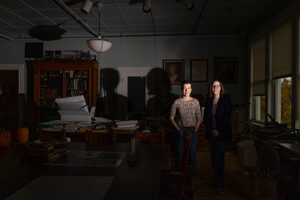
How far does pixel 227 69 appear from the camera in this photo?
5.38 m

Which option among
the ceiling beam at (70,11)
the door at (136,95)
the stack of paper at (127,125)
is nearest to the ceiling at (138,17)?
the ceiling beam at (70,11)

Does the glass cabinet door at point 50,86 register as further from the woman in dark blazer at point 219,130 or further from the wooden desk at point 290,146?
the wooden desk at point 290,146

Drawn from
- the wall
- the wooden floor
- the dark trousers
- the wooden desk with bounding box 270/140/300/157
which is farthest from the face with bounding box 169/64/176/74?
the wooden desk with bounding box 270/140/300/157

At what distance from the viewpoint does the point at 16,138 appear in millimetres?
2244

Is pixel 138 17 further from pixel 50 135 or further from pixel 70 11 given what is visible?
pixel 50 135

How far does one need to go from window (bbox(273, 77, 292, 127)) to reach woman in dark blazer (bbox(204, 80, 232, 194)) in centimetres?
154

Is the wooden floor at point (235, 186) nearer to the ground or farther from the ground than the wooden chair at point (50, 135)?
nearer to the ground

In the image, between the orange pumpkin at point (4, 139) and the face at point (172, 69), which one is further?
the face at point (172, 69)

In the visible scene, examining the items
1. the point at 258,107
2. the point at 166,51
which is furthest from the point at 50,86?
the point at 258,107

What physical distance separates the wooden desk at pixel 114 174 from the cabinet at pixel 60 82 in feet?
11.5

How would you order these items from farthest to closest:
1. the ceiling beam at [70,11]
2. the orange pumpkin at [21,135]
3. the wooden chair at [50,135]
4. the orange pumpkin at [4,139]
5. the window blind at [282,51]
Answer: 1. the ceiling beam at [70,11]
2. the window blind at [282,51]
3. the wooden chair at [50,135]
4. the orange pumpkin at [21,135]
5. the orange pumpkin at [4,139]

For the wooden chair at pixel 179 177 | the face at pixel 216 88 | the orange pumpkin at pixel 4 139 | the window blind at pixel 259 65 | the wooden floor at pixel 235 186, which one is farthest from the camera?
the window blind at pixel 259 65

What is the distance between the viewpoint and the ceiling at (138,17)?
149 inches

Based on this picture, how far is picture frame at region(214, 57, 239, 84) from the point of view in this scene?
5367mm
